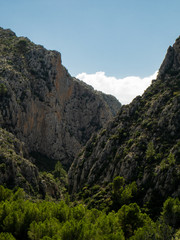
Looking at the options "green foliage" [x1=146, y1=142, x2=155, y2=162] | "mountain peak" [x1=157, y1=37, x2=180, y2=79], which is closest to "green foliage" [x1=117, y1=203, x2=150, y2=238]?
"green foliage" [x1=146, y1=142, x2=155, y2=162]

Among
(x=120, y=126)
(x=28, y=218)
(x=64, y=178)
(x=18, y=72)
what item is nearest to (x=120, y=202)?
(x=28, y=218)

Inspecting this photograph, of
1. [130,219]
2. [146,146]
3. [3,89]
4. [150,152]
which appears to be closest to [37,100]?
[3,89]

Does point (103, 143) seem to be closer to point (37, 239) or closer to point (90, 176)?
point (90, 176)

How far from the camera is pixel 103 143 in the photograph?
114938mm

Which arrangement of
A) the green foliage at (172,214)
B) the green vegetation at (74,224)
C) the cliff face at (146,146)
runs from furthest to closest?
1. the cliff face at (146,146)
2. the green foliage at (172,214)
3. the green vegetation at (74,224)

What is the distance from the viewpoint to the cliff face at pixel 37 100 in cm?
13512

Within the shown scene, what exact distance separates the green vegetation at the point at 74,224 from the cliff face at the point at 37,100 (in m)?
79.1

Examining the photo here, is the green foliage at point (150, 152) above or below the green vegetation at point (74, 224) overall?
above

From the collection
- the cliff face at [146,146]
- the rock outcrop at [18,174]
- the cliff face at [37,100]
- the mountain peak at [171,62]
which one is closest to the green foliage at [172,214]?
the cliff face at [146,146]

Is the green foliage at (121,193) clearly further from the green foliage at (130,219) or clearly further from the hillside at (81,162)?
the green foliage at (130,219)

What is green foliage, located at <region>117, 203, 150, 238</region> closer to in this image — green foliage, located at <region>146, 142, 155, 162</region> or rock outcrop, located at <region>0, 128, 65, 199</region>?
green foliage, located at <region>146, 142, 155, 162</region>

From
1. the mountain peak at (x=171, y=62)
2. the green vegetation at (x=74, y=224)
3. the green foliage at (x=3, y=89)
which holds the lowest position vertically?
the green vegetation at (x=74, y=224)

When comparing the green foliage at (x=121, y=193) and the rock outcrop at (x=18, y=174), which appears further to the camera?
the rock outcrop at (x=18, y=174)

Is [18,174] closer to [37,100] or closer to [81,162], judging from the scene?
[81,162]
